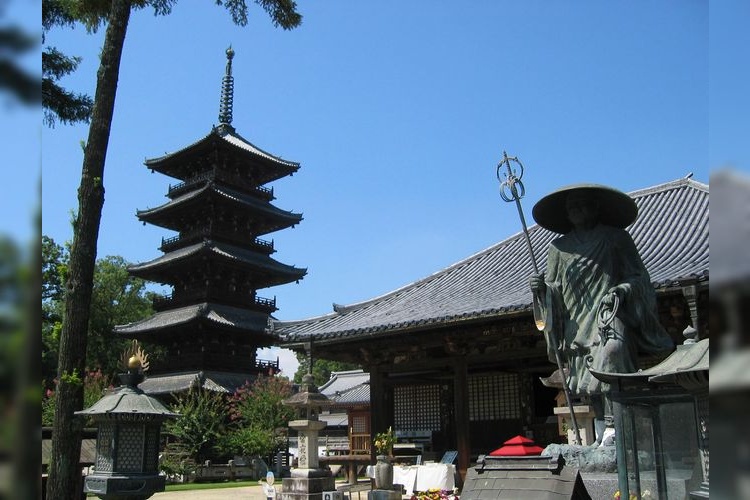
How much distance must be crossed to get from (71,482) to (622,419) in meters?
5.23

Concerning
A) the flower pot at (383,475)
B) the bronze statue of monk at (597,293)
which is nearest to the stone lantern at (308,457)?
the flower pot at (383,475)

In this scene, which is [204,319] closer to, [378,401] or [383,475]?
[378,401]

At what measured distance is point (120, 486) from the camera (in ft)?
27.2

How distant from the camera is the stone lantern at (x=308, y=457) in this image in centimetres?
1262

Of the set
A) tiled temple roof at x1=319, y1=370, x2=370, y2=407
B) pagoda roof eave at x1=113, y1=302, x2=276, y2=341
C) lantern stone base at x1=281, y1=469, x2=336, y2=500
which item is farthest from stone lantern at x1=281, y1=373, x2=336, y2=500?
pagoda roof eave at x1=113, y1=302, x2=276, y2=341

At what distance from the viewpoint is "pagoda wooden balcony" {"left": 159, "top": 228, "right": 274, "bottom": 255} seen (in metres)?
31.5

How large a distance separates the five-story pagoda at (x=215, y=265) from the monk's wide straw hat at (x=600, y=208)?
23.6m

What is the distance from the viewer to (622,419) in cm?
364

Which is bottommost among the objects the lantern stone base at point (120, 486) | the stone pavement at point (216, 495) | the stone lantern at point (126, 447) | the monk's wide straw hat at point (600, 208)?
the stone pavement at point (216, 495)

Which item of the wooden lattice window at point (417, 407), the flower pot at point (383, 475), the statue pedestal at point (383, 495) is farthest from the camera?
the wooden lattice window at point (417, 407)

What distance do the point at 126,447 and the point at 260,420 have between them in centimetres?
1612

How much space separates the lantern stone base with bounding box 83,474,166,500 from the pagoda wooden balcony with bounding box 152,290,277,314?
22180 millimetres

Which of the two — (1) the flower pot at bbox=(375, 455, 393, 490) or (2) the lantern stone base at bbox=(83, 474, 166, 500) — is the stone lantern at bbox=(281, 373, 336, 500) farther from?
(2) the lantern stone base at bbox=(83, 474, 166, 500)

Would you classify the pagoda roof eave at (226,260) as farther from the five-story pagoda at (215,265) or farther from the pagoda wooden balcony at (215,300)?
the pagoda wooden balcony at (215,300)
